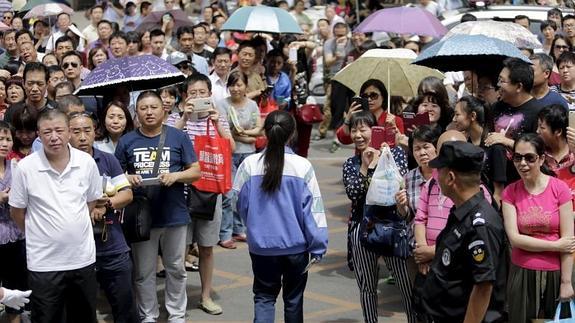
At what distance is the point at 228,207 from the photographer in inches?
447

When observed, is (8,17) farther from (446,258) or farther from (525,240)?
(446,258)

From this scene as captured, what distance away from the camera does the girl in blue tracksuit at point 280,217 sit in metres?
7.48

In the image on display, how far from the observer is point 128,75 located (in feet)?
29.8

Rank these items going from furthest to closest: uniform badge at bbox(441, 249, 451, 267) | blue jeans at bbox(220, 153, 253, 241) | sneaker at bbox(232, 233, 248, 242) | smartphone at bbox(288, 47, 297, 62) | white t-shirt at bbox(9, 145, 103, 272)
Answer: smartphone at bbox(288, 47, 297, 62), sneaker at bbox(232, 233, 248, 242), blue jeans at bbox(220, 153, 253, 241), white t-shirt at bbox(9, 145, 103, 272), uniform badge at bbox(441, 249, 451, 267)

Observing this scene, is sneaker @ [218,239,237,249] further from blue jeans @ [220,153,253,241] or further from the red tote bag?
the red tote bag

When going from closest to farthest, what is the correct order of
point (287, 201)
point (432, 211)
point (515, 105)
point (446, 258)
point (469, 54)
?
point (446, 258) < point (432, 211) < point (287, 201) < point (515, 105) < point (469, 54)

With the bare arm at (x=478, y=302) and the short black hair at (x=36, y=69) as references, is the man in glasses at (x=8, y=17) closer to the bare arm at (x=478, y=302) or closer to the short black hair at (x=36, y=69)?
the short black hair at (x=36, y=69)

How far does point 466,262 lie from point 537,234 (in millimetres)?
1828

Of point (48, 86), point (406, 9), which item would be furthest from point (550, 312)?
point (406, 9)

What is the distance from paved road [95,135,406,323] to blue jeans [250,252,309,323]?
142 cm

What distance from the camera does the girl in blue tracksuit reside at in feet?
24.6

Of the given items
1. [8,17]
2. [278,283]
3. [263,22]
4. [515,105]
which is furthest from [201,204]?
[8,17]

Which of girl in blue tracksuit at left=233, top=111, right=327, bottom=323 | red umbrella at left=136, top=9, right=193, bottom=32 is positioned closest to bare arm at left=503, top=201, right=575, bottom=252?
girl in blue tracksuit at left=233, top=111, right=327, bottom=323

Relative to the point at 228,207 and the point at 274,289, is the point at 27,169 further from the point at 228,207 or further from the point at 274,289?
the point at 228,207
